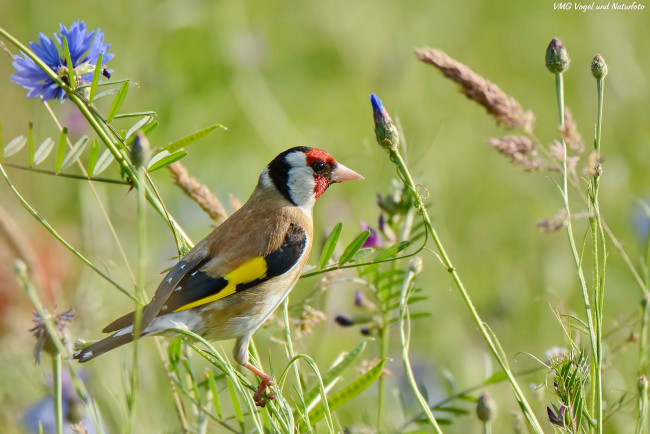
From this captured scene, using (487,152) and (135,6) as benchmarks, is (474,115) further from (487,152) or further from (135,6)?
(135,6)

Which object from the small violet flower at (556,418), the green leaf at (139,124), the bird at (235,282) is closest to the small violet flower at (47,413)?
the bird at (235,282)

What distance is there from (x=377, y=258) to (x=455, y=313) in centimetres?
221

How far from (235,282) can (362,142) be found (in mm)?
2211

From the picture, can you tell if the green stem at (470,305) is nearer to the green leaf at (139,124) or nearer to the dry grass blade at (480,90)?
the dry grass blade at (480,90)

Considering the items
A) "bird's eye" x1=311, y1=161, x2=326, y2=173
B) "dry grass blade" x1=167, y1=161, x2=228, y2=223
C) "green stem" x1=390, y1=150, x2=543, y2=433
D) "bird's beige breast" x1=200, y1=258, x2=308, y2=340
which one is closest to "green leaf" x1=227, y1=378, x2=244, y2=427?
"bird's beige breast" x1=200, y1=258, x2=308, y2=340

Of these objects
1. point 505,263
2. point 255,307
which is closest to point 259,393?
point 255,307

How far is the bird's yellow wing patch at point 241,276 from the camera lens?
7.96 ft

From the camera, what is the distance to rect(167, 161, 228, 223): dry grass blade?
2.44m

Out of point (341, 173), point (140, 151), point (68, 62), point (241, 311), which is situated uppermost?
point (68, 62)

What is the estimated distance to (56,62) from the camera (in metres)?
2.11

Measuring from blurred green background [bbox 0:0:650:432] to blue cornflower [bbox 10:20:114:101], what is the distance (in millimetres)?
990

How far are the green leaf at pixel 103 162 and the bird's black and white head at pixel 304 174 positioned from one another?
763mm

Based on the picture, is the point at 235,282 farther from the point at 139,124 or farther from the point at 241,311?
the point at 139,124

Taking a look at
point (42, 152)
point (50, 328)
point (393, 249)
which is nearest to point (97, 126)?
point (42, 152)
